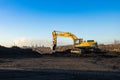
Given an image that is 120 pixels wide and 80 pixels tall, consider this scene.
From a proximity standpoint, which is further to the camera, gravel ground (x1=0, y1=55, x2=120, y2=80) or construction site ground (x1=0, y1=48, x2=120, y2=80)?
construction site ground (x1=0, y1=48, x2=120, y2=80)

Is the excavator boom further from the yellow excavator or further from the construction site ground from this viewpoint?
the construction site ground

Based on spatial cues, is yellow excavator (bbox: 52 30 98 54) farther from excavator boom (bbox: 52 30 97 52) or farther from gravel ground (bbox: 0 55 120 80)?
gravel ground (bbox: 0 55 120 80)

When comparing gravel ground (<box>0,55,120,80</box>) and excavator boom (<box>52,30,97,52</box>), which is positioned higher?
excavator boom (<box>52,30,97,52</box>)

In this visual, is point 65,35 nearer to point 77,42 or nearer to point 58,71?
point 77,42

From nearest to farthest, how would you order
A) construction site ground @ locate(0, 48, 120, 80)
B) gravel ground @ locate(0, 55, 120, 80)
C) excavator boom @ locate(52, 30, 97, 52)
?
gravel ground @ locate(0, 55, 120, 80) < construction site ground @ locate(0, 48, 120, 80) < excavator boom @ locate(52, 30, 97, 52)

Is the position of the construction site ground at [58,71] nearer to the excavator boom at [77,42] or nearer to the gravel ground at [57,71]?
the gravel ground at [57,71]

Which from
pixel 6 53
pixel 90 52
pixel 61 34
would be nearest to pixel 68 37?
pixel 61 34

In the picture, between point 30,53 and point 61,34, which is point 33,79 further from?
point 61,34

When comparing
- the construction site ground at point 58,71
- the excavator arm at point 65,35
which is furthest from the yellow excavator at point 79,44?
the construction site ground at point 58,71

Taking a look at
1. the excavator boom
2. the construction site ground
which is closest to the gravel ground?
the construction site ground

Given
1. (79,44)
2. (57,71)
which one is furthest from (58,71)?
(79,44)

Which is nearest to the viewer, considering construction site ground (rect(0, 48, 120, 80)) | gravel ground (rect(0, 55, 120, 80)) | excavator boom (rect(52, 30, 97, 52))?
gravel ground (rect(0, 55, 120, 80))

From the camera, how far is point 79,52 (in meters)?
45.0

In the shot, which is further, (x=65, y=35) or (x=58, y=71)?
(x=65, y=35)
